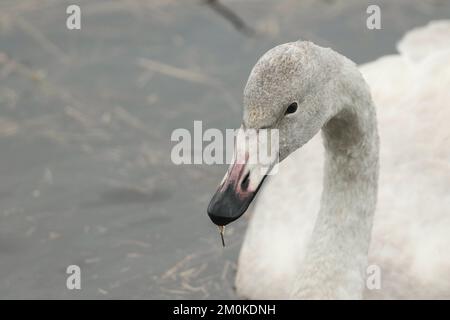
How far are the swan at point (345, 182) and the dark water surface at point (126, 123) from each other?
0.60 m

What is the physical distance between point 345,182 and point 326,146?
7.0 inches

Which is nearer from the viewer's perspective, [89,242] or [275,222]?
[275,222]

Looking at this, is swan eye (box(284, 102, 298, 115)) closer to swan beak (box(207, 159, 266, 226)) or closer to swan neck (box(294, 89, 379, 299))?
swan beak (box(207, 159, 266, 226))

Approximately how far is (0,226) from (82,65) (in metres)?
2.13

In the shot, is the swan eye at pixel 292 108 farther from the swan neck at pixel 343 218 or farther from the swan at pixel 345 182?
the swan neck at pixel 343 218

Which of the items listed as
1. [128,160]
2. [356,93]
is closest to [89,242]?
[128,160]

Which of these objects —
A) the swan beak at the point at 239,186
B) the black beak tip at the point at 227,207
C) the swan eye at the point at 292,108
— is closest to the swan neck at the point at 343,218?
the swan eye at the point at 292,108

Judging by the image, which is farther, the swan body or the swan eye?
the swan body

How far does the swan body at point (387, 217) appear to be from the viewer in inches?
171

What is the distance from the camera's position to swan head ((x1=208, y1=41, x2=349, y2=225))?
346cm

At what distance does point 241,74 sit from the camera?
774 cm

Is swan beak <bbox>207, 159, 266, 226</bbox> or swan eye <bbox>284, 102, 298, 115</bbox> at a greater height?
swan eye <bbox>284, 102, 298, 115</bbox>

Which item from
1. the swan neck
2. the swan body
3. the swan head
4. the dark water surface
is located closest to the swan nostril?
the swan head
